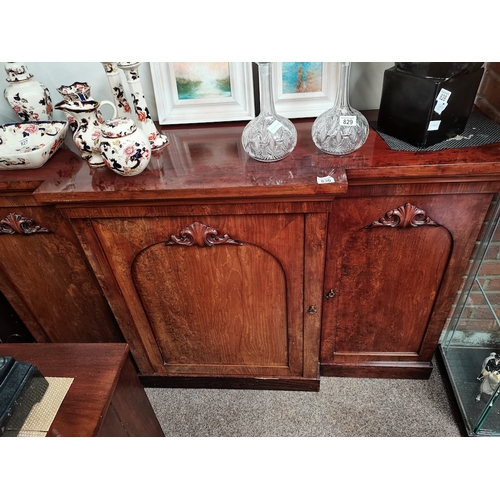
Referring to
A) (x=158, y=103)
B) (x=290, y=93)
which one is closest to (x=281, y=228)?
(x=290, y=93)

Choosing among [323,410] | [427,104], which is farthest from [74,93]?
[323,410]

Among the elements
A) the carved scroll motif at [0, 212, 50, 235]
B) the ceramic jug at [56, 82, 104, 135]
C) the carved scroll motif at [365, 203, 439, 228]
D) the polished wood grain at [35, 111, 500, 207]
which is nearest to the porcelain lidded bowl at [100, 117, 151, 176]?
the polished wood grain at [35, 111, 500, 207]

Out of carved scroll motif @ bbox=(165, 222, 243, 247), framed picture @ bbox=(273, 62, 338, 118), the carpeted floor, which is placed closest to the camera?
carved scroll motif @ bbox=(165, 222, 243, 247)

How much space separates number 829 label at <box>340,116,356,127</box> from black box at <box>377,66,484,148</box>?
14 centimetres

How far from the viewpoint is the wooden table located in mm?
858

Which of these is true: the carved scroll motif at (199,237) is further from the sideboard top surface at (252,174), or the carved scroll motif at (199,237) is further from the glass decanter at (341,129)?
the glass decanter at (341,129)

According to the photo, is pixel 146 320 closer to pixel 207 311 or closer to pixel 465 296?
pixel 207 311

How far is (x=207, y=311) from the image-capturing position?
1.40 m

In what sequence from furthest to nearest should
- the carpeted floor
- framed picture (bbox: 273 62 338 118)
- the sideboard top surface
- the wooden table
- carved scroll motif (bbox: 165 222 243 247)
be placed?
the carpeted floor → framed picture (bbox: 273 62 338 118) → carved scroll motif (bbox: 165 222 243 247) → the sideboard top surface → the wooden table

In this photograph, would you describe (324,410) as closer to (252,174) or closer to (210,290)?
(210,290)

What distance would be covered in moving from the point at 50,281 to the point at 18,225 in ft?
0.87

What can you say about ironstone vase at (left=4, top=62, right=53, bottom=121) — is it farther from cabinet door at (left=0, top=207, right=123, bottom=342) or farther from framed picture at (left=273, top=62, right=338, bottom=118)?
framed picture at (left=273, top=62, right=338, bottom=118)

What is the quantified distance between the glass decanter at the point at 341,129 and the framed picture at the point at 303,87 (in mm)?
153

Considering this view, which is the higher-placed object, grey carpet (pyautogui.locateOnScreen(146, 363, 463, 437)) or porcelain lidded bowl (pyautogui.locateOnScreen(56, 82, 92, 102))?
porcelain lidded bowl (pyautogui.locateOnScreen(56, 82, 92, 102))
